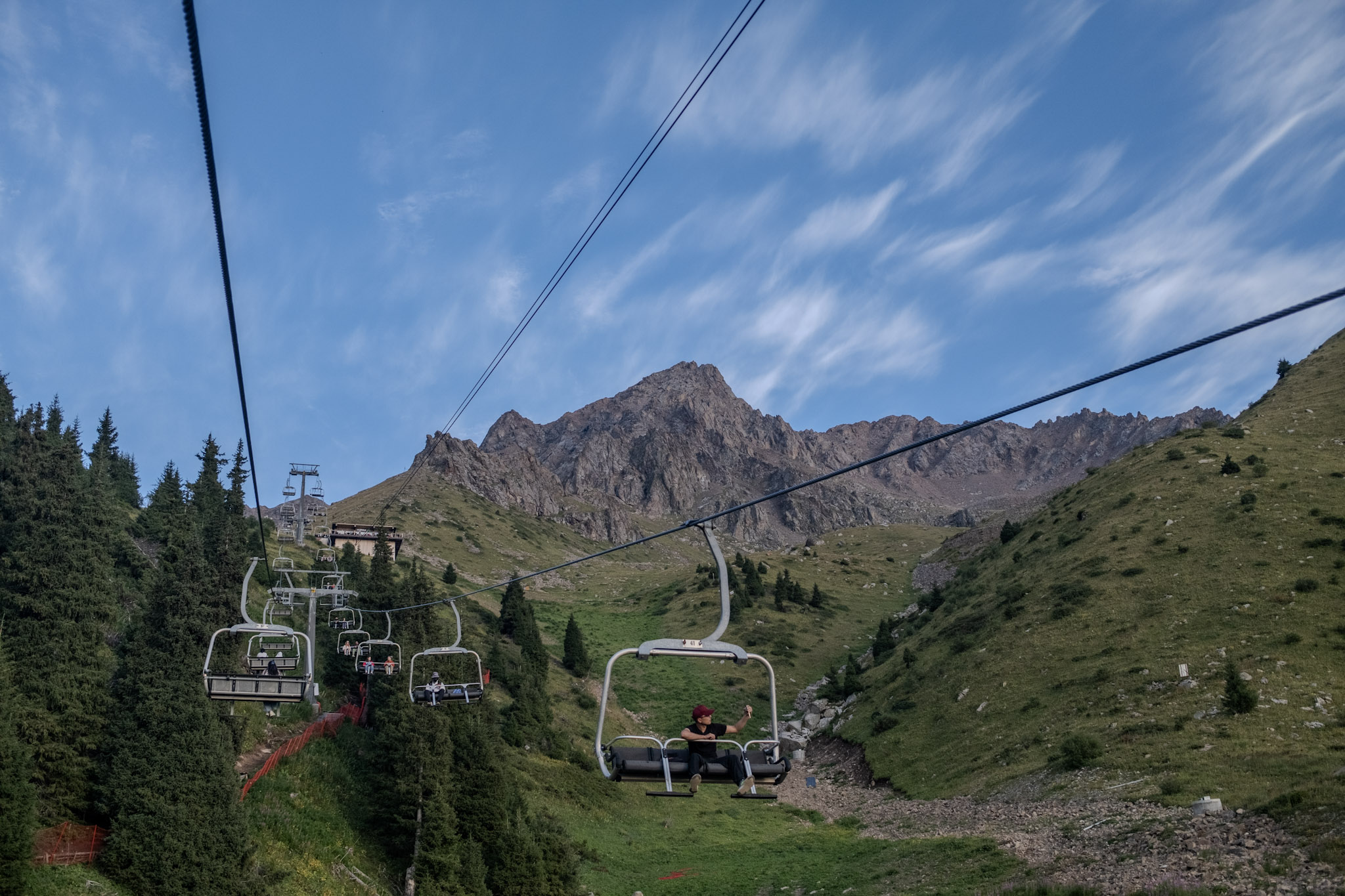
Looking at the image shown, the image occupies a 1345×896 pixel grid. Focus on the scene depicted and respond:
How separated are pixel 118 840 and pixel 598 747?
90.5ft

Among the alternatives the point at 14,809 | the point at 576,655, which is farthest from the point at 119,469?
the point at 14,809

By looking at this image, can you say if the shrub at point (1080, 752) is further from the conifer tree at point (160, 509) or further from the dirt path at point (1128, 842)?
the conifer tree at point (160, 509)

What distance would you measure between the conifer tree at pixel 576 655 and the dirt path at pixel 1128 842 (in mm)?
43363

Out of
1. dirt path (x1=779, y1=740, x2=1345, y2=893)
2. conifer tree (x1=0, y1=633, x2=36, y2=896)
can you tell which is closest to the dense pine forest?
conifer tree (x1=0, y1=633, x2=36, y2=896)

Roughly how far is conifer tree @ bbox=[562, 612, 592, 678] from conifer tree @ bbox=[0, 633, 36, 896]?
54.9m

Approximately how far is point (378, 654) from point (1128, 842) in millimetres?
38925

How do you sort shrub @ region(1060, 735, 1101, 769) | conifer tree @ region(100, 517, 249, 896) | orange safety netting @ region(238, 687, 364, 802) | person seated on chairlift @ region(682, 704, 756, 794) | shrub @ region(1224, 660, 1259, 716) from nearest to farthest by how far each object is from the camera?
person seated on chairlift @ region(682, 704, 756, 794), conifer tree @ region(100, 517, 249, 896), shrub @ region(1224, 660, 1259, 716), shrub @ region(1060, 735, 1101, 769), orange safety netting @ region(238, 687, 364, 802)

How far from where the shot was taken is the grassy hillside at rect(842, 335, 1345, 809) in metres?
34.2

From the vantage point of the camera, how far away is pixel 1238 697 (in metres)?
35.7

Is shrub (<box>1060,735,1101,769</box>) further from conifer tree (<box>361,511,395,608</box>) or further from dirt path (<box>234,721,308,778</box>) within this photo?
conifer tree (<box>361,511,395,608</box>)

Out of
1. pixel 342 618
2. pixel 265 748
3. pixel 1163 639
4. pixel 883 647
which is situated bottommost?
pixel 1163 639

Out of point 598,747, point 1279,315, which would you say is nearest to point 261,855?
point 598,747

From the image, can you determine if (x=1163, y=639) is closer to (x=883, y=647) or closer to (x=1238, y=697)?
(x=1238, y=697)

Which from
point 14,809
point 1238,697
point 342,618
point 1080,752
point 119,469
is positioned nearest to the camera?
point 14,809
